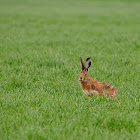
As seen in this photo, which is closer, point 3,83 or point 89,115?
point 89,115

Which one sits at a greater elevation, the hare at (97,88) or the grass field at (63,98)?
the hare at (97,88)

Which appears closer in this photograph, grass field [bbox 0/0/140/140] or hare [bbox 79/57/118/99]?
grass field [bbox 0/0/140/140]

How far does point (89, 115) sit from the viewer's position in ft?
15.0

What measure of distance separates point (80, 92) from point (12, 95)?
1383mm

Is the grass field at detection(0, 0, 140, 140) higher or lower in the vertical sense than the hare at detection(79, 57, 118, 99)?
lower

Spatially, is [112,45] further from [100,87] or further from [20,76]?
[100,87]

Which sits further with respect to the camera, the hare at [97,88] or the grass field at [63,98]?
the hare at [97,88]

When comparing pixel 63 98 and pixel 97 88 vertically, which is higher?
pixel 97 88

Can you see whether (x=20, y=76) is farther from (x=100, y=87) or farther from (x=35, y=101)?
(x=100, y=87)

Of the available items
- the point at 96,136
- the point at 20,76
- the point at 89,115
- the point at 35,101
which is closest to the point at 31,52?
the point at 20,76

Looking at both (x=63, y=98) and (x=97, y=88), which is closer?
(x=97, y=88)

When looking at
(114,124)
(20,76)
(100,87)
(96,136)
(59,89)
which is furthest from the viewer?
(20,76)

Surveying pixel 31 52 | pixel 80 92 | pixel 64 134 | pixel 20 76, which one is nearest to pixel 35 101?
pixel 80 92

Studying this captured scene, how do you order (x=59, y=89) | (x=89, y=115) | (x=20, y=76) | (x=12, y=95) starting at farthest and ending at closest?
(x=20, y=76) → (x=59, y=89) → (x=12, y=95) → (x=89, y=115)
